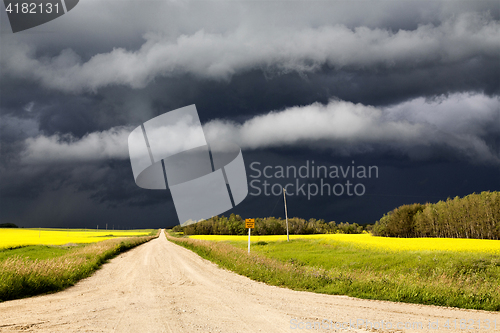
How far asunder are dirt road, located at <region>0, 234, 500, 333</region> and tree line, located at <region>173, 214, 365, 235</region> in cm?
9448

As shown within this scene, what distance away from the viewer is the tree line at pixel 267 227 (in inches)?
4107

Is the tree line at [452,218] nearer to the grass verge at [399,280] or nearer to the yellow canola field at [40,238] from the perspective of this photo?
the grass verge at [399,280]

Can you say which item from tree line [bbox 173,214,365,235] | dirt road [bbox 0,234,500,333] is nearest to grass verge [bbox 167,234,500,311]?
dirt road [bbox 0,234,500,333]

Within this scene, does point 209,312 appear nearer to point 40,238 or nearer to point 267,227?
point 40,238

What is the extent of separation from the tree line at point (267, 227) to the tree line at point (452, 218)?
1218 inches

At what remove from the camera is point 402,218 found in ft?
262

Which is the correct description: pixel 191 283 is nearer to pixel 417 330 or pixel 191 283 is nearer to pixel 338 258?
pixel 417 330

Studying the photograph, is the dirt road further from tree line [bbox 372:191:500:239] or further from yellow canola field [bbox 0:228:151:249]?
tree line [bbox 372:191:500:239]

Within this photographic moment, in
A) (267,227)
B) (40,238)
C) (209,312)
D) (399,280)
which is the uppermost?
(209,312)

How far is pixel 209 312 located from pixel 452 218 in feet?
258

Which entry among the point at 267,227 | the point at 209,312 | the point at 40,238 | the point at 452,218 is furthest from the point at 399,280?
the point at 267,227

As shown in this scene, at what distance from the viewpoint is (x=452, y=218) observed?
68188mm

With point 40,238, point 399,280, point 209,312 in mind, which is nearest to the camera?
point 209,312

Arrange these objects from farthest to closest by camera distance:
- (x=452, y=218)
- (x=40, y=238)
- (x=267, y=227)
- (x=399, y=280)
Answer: (x=267, y=227), (x=452, y=218), (x=40, y=238), (x=399, y=280)
